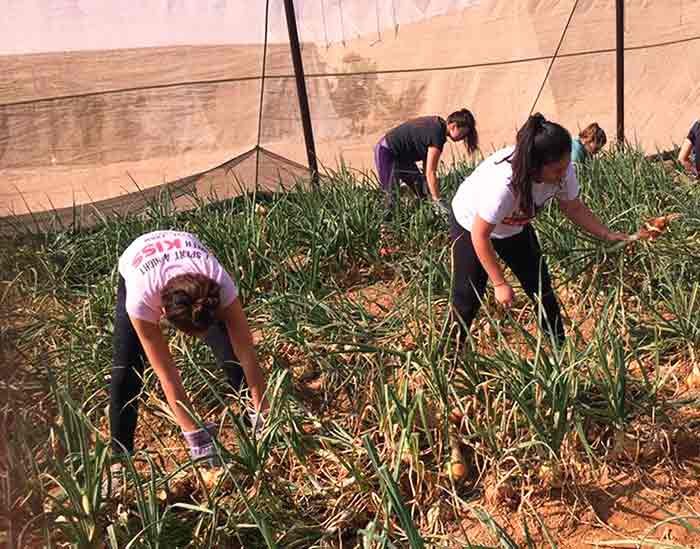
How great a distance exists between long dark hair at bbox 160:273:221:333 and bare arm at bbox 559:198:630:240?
4.48 ft

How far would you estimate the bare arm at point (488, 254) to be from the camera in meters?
2.27

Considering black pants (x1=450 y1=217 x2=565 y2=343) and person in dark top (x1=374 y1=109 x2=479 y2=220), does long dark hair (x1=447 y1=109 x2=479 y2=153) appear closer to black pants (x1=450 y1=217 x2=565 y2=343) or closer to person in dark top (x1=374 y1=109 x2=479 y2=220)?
person in dark top (x1=374 y1=109 x2=479 y2=220)

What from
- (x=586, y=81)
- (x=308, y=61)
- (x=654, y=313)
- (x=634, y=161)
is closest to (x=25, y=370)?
(x=654, y=313)

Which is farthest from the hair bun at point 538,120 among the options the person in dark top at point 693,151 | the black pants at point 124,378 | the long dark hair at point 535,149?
the person in dark top at point 693,151

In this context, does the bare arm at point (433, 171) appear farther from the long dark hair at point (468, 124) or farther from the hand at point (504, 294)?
the hand at point (504, 294)

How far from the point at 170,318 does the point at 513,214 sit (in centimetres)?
118

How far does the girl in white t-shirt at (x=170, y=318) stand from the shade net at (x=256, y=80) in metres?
2.55

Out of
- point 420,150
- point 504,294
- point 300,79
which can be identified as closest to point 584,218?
point 504,294

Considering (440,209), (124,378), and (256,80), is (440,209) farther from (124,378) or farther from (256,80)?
(256,80)

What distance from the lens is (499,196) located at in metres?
2.23

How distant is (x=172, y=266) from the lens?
6.72 feet

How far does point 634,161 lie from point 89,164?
13.7 ft

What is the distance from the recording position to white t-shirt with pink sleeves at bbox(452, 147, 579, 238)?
224cm

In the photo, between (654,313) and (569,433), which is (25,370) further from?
(654,313)
